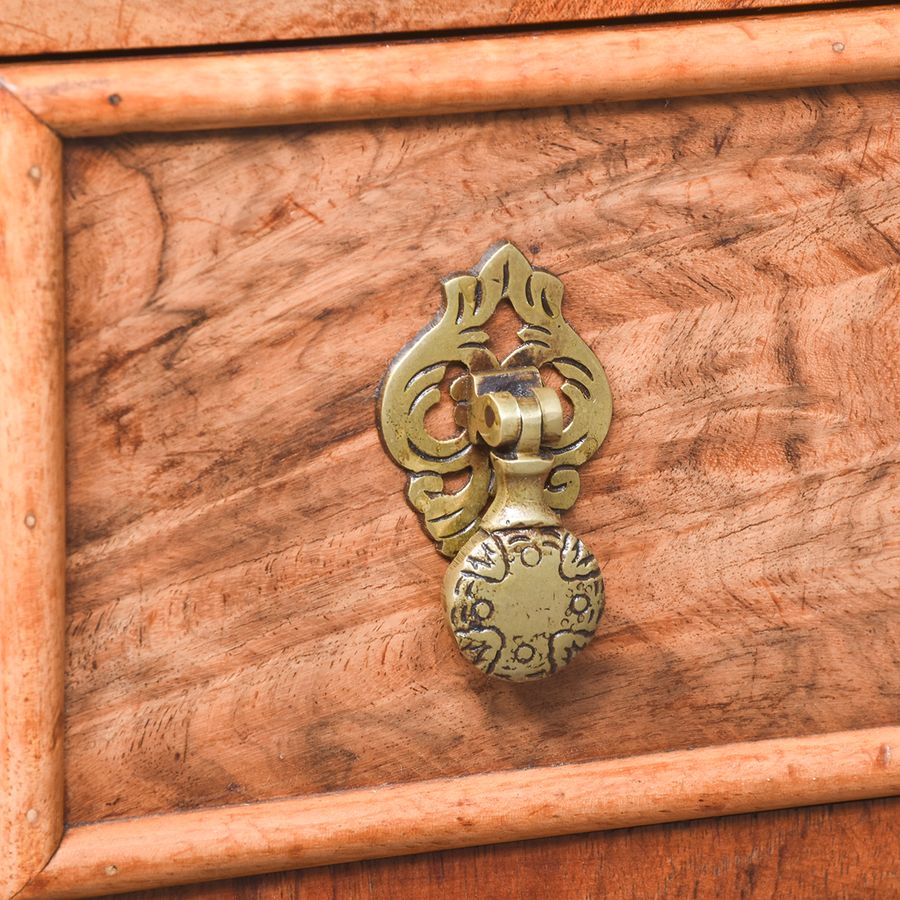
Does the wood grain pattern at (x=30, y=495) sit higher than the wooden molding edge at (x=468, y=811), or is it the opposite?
the wood grain pattern at (x=30, y=495)

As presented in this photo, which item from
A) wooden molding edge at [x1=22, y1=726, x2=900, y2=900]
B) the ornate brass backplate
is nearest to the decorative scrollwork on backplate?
the ornate brass backplate

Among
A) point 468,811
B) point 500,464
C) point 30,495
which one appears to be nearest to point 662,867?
point 468,811

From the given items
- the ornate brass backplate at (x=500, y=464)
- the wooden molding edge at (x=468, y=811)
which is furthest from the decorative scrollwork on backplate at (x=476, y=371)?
the wooden molding edge at (x=468, y=811)

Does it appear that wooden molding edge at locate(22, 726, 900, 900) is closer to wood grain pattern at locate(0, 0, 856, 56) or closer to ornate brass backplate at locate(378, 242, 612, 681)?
ornate brass backplate at locate(378, 242, 612, 681)

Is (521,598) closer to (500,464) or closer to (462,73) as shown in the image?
(500,464)

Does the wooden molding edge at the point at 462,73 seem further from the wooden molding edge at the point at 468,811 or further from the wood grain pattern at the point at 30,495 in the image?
the wooden molding edge at the point at 468,811

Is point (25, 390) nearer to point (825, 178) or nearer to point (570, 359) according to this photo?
point (570, 359)

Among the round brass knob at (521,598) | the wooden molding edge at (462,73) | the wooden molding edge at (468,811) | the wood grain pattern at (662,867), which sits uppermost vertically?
the wooden molding edge at (462,73)
